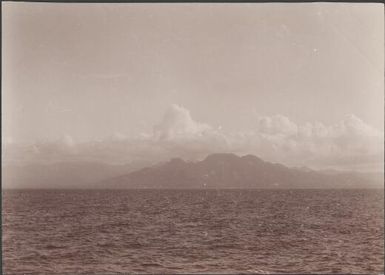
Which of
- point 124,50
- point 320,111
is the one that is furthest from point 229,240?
A: point 124,50

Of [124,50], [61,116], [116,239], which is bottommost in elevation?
[116,239]

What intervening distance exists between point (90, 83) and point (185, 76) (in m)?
4.56

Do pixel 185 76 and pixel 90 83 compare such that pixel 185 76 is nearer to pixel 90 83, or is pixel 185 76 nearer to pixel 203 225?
pixel 90 83

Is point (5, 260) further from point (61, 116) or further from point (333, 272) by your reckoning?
point (333, 272)

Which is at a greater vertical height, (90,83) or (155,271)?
(90,83)

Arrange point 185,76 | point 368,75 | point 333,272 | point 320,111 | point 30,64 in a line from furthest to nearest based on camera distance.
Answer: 1. point 320,111
2. point 185,76
3. point 30,64
4. point 333,272
5. point 368,75

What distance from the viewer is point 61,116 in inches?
894

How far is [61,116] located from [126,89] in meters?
4.90

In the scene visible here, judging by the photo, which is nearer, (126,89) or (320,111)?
(126,89)

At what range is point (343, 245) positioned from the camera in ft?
67.9

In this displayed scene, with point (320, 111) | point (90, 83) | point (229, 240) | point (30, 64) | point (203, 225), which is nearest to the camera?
point (30, 64)

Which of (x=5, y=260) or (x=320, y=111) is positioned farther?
(x=320, y=111)

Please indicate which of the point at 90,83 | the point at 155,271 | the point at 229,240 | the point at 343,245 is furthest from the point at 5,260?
the point at 343,245

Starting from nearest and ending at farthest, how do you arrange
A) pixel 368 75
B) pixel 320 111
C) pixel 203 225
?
pixel 368 75
pixel 320 111
pixel 203 225
